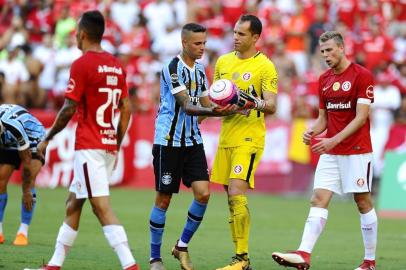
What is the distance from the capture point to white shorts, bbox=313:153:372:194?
34.7ft

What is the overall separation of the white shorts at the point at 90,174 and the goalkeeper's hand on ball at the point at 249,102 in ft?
5.76

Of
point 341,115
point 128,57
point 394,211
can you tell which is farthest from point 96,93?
point 128,57

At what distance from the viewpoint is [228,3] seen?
1024 inches

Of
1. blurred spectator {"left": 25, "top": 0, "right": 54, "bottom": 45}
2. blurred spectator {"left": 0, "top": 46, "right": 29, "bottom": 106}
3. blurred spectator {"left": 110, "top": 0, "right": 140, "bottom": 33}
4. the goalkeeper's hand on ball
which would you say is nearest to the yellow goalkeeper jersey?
the goalkeeper's hand on ball

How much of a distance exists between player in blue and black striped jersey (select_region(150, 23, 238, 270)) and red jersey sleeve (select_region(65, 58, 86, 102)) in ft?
5.16

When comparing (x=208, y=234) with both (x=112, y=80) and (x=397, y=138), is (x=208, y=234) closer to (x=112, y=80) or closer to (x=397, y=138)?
(x=112, y=80)

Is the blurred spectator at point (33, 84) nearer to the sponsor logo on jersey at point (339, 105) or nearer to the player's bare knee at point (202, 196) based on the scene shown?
the player's bare knee at point (202, 196)

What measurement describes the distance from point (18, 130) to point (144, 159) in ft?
32.7

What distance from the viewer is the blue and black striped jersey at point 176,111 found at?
10461 millimetres

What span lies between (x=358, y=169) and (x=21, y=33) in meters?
15.2

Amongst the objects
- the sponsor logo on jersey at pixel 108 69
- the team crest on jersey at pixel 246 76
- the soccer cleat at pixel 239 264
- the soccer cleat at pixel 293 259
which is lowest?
the soccer cleat at pixel 239 264

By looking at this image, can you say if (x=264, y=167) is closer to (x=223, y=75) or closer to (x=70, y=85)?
(x=223, y=75)

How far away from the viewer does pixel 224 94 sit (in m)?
10.0

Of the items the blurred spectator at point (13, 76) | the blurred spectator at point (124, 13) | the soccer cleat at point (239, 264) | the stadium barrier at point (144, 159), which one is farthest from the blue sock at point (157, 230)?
the blurred spectator at point (124, 13)
